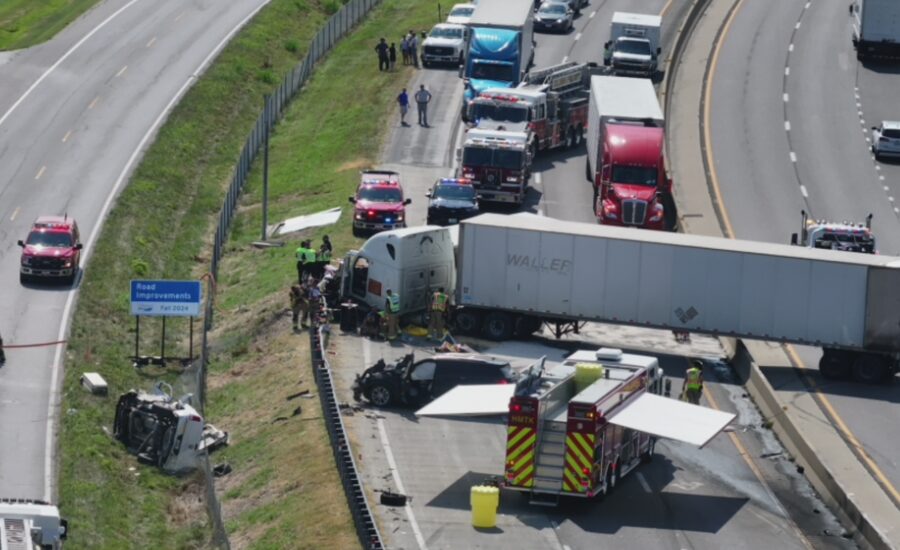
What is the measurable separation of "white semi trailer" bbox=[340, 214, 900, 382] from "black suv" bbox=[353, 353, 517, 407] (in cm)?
594

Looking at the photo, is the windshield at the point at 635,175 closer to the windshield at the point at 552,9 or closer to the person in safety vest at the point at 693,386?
the person in safety vest at the point at 693,386

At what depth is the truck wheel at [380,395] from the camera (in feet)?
153

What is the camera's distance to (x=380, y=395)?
1841 inches

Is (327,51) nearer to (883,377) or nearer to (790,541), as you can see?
(883,377)

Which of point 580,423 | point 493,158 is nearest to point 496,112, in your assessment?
point 493,158

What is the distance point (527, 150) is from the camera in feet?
216

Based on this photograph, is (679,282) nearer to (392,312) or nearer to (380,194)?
(392,312)

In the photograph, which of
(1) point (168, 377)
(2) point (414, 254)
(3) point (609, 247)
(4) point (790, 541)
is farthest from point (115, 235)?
(4) point (790, 541)

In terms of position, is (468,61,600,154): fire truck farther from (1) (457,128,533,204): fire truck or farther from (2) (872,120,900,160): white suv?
Answer: (2) (872,120,900,160): white suv

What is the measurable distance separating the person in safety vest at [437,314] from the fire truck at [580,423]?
32.2 ft

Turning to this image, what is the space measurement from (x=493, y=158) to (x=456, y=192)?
107 inches

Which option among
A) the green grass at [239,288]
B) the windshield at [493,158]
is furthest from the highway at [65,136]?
the windshield at [493,158]

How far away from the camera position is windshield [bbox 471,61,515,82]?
76812mm

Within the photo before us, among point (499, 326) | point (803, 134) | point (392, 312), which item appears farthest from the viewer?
point (803, 134)
